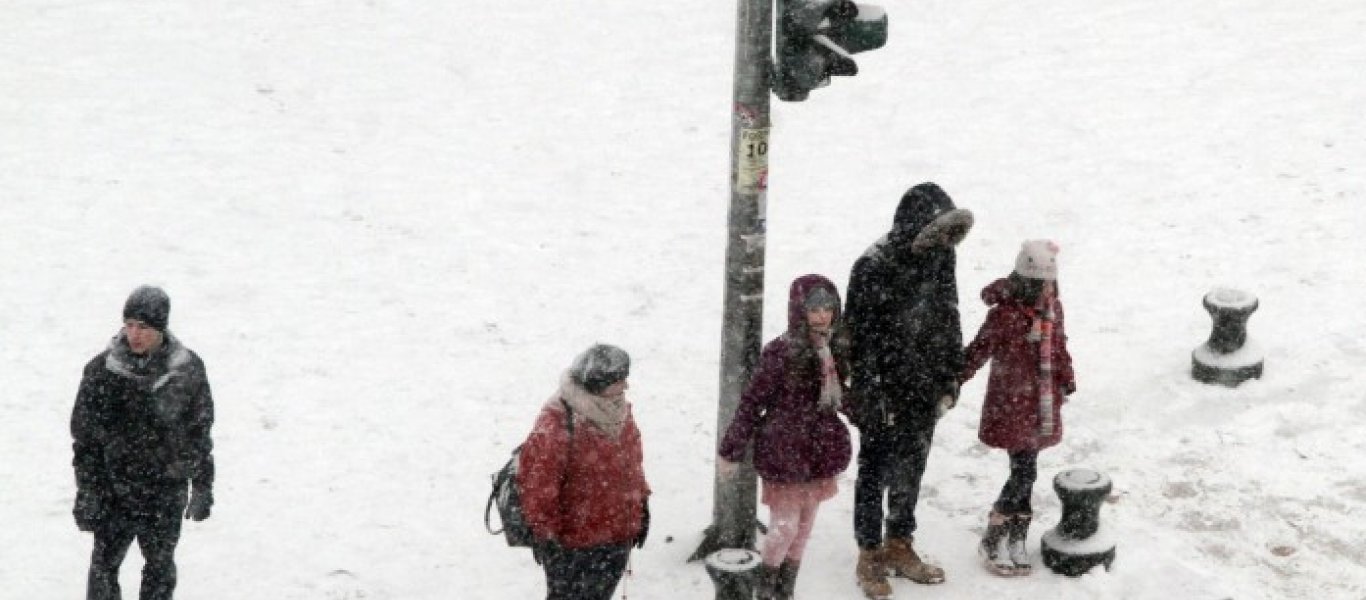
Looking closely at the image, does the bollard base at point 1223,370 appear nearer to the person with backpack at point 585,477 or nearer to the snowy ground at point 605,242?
the snowy ground at point 605,242

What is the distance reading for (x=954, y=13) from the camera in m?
16.8

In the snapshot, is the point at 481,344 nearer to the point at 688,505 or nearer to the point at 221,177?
the point at 688,505

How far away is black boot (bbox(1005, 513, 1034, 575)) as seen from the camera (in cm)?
846

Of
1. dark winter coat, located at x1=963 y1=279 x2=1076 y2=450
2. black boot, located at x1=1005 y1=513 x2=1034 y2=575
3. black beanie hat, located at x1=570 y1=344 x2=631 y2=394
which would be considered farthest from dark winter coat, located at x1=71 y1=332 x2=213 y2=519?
black boot, located at x1=1005 y1=513 x2=1034 y2=575

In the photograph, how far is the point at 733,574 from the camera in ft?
22.7

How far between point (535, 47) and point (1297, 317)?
7937 mm

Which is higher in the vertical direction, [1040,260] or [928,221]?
[928,221]

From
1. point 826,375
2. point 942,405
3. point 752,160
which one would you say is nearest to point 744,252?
point 752,160

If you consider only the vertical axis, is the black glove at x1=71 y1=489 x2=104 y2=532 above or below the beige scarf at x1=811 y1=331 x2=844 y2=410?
below

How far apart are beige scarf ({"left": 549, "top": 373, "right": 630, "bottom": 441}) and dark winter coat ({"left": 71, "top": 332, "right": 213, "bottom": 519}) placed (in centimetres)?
171

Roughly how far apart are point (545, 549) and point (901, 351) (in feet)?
6.99

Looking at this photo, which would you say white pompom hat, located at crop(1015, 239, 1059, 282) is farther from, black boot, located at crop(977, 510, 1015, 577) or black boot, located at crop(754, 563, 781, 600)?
black boot, located at crop(754, 563, 781, 600)

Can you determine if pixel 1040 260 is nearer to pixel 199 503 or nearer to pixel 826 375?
pixel 826 375

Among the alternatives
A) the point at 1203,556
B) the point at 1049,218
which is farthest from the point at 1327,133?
the point at 1203,556
